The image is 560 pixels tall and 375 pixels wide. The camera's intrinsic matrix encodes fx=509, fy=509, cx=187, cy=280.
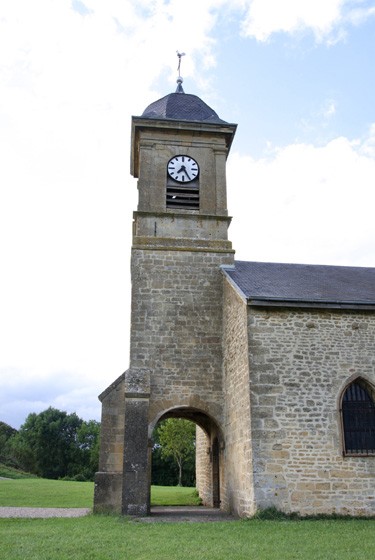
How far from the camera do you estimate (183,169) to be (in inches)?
659

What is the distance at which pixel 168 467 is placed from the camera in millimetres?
40312

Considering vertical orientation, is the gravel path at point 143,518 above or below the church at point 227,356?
below

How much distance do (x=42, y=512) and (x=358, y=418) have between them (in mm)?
8597

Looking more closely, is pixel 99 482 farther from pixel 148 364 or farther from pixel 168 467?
pixel 168 467

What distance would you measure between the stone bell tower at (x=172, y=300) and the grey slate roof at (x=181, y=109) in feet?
0.13

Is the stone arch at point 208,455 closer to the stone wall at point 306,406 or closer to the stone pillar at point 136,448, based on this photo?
the stone pillar at point 136,448

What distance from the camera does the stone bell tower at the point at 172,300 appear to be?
1306cm

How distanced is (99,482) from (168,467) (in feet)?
95.4

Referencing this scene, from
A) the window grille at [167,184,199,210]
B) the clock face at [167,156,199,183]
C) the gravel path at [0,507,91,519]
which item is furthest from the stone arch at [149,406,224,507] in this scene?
the clock face at [167,156,199,183]

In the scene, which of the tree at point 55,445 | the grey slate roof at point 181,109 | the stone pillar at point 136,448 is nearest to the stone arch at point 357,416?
the stone pillar at point 136,448

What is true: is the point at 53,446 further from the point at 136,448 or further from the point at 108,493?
the point at 136,448

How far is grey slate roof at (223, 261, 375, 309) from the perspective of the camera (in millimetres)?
12125

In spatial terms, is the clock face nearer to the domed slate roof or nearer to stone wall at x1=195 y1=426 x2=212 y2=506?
the domed slate roof

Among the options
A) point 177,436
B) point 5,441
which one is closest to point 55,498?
point 177,436
